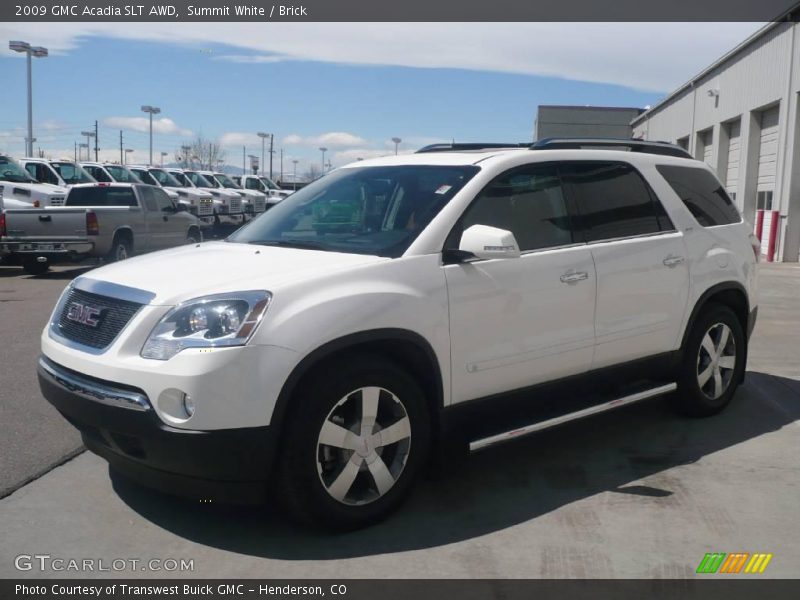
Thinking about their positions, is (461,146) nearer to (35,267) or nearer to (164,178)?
(35,267)

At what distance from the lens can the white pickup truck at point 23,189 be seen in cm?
1744

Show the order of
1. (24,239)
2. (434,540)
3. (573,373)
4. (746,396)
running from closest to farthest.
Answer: (434,540) < (573,373) < (746,396) < (24,239)

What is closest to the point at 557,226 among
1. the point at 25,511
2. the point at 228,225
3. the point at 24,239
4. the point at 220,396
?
the point at 220,396

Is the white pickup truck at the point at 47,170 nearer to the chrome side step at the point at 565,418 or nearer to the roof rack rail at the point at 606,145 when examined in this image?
the roof rack rail at the point at 606,145

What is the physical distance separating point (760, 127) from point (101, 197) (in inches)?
656

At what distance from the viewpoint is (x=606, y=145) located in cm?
568

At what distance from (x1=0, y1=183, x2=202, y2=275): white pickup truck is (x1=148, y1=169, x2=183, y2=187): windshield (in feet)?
34.4

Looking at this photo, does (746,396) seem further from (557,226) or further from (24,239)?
(24,239)

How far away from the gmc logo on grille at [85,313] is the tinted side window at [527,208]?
1.91 m

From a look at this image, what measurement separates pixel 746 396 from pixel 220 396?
15.8 feet

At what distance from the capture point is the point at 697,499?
4477mm

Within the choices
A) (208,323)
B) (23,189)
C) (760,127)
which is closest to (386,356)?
(208,323)

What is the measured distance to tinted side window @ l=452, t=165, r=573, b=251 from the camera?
461cm

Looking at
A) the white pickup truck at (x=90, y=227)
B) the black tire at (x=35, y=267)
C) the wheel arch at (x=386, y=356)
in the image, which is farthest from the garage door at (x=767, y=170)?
the wheel arch at (x=386, y=356)
